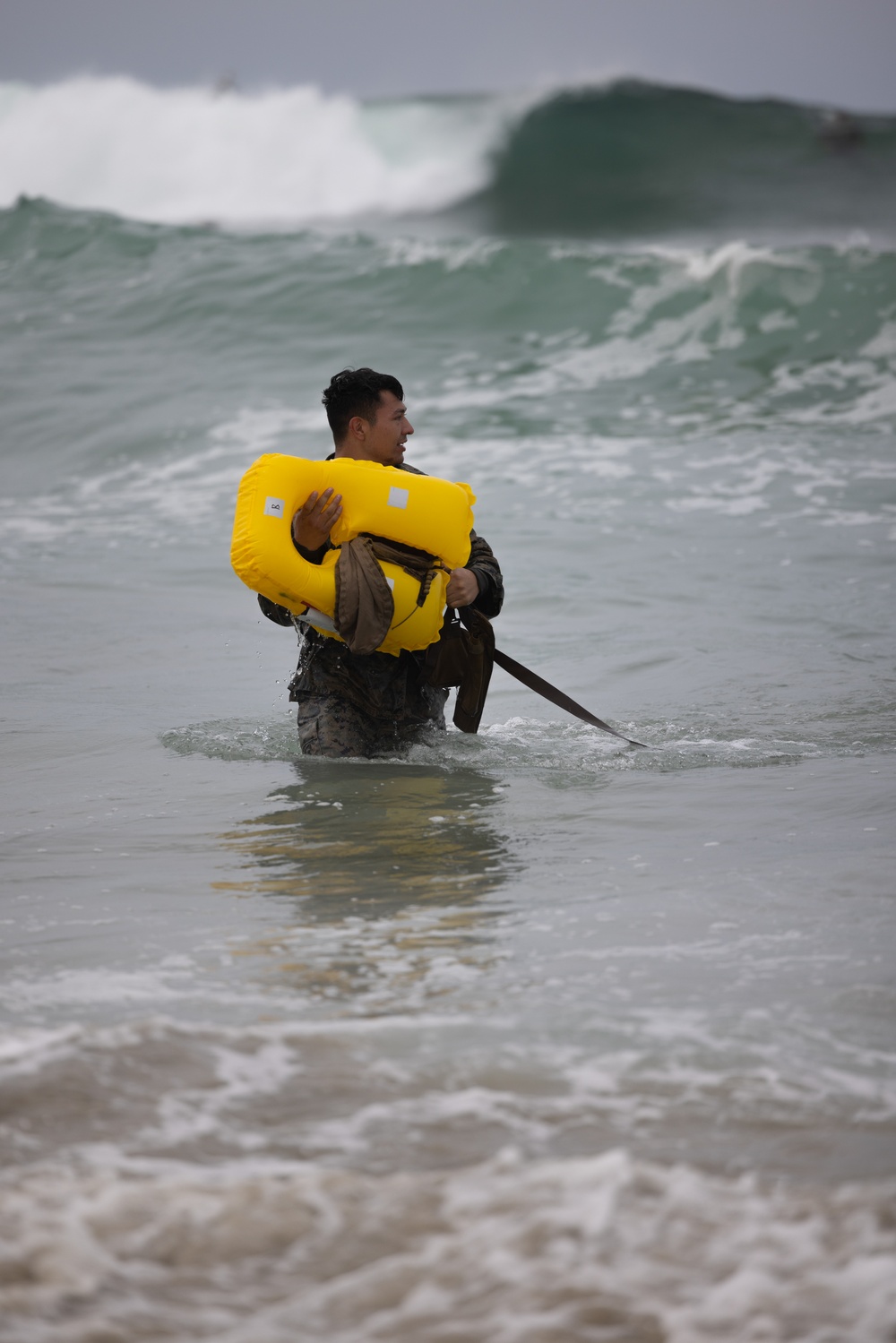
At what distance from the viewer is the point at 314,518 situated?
4.58 metres

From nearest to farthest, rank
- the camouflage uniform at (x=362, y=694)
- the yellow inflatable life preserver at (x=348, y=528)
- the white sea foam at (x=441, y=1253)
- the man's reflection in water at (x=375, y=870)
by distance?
the white sea foam at (x=441, y=1253)
the man's reflection in water at (x=375, y=870)
the yellow inflatable life preserver at (x=348, y=528)
the camouflage uniform at (x=362, y=694)

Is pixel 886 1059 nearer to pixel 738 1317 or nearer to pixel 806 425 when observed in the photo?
pixel 738 1317

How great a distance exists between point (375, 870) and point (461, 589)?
1.25m

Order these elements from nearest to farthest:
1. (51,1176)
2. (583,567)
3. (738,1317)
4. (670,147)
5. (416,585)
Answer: (738,1317)
(51,1176)
(416,585)
(583,567)
(670,147)

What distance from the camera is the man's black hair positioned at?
465 cm

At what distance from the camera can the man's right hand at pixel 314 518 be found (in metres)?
4.59

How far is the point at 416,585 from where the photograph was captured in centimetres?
463

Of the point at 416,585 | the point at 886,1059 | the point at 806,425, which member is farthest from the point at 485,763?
the point at 806,425

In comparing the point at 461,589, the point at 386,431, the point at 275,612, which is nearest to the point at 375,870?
the point at 461,589

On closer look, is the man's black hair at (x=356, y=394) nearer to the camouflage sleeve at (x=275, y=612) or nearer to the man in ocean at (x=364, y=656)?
the man in ocean at (x=364, y=656)

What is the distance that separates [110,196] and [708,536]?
82.9 feet

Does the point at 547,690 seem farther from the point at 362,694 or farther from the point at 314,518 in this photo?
the point at 314,518

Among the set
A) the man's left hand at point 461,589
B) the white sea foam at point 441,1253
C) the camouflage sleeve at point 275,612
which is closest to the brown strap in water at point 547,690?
the man's left hand at point 461,589

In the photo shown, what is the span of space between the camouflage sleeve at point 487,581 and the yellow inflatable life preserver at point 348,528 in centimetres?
9
